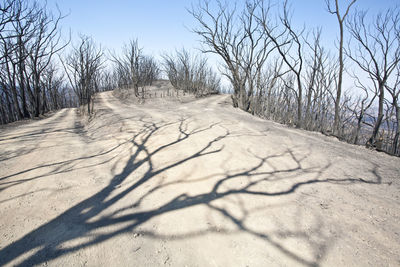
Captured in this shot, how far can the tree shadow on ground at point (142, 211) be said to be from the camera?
2215 mm

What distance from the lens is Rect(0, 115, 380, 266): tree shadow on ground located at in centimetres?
221

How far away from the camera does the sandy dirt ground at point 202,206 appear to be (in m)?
2.14

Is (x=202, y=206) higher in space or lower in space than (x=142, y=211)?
higher

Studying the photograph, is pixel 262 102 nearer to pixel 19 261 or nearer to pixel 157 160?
pixel 157 160

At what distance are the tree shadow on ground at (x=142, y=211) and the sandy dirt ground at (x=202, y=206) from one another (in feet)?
0.05

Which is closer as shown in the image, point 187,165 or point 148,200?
point 148,200

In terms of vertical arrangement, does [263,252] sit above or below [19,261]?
above

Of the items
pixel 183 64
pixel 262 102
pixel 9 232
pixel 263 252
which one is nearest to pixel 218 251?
pixel 263 252

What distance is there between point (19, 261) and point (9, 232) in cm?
69

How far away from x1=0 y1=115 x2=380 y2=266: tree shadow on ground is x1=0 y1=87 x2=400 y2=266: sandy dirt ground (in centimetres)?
2

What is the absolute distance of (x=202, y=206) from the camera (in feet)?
9.45

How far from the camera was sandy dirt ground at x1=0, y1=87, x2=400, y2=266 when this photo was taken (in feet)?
7.02

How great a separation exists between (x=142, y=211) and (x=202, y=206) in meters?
0.89

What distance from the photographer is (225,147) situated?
193 inches
